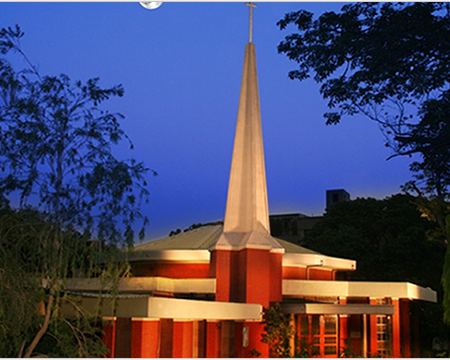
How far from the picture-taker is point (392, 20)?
1756 centimetres

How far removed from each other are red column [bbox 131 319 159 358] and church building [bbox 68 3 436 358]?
4cm

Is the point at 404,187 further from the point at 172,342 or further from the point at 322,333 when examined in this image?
the point at 172,342

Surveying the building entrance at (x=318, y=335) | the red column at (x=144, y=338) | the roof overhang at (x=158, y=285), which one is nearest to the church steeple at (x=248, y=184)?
the roof overhang at (x=158, y=285)

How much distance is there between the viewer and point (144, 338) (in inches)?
758

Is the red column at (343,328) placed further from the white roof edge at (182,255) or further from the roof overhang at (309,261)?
the white roof edge at (182,255)

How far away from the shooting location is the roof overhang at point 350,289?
26844 millimetres

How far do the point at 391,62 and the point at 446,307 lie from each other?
7.48 m

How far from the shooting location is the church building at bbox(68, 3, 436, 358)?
22.3 m

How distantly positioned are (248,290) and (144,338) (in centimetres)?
580

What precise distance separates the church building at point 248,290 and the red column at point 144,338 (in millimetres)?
41

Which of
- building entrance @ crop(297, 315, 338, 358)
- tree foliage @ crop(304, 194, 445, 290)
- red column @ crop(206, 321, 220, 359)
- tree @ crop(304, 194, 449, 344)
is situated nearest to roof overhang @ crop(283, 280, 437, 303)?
building entrance @ crop(297, 315, 338, 358)

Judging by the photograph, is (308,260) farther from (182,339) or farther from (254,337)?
(182,339)

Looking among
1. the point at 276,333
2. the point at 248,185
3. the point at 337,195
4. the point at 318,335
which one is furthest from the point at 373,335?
the point at 337,195

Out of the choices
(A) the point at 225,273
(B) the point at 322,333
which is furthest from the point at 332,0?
(B) the point at 322,333
